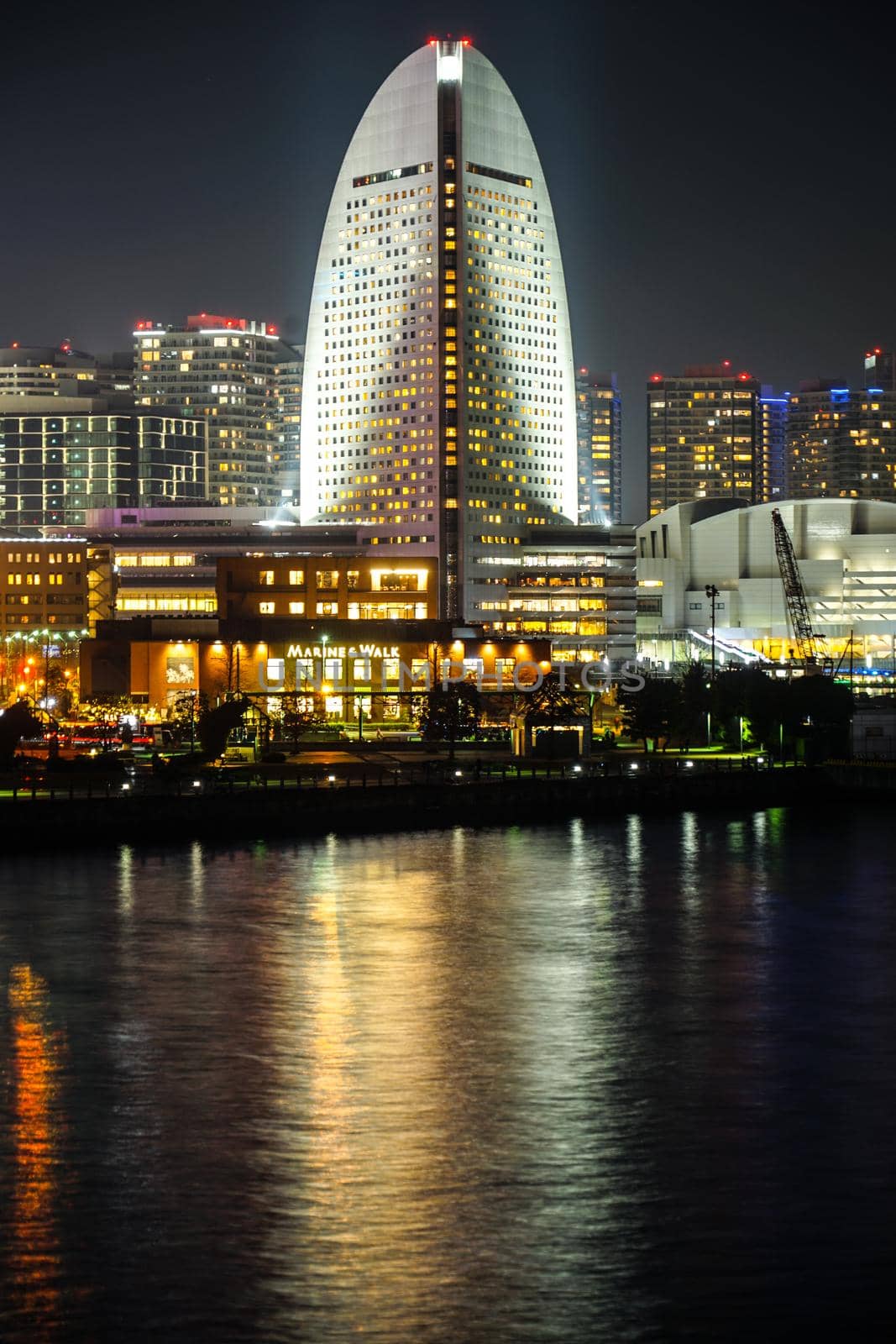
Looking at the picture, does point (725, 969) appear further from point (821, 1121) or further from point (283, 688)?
point (283, 688)

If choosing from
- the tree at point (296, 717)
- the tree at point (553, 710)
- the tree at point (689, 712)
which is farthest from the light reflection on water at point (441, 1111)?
the tree at point (689, 712)

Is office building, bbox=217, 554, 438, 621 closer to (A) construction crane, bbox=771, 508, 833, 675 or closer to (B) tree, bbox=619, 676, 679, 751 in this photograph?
(A) construction crane, bbox=771, 508, 833, 675

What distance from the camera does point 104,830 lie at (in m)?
60.0

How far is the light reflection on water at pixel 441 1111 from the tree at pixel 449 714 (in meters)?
42.2

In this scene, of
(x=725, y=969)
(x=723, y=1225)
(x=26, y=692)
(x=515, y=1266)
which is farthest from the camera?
(x=26, y=692)

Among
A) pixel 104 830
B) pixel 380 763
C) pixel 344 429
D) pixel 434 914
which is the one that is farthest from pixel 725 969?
pixel 344 429

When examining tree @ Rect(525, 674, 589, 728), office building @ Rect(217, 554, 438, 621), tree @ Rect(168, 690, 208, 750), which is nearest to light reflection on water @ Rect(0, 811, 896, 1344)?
tree @ Rect(525, 674, 589, 728)

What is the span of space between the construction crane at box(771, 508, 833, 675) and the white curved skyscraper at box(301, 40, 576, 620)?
75.6 feet

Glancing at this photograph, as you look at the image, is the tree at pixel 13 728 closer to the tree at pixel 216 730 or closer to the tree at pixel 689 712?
the tree at pixel 216 730

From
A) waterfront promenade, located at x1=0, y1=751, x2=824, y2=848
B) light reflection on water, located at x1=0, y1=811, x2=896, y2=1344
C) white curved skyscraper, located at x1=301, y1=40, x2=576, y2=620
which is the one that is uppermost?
white curved skyscraper, located at x1=301, y1=40, x2=576, y2=620

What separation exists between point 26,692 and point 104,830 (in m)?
60.3

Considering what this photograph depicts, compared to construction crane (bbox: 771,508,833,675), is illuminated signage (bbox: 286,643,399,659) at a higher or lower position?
lower

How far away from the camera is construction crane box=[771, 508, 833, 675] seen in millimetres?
151825

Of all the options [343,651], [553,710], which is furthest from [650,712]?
[343,651]
